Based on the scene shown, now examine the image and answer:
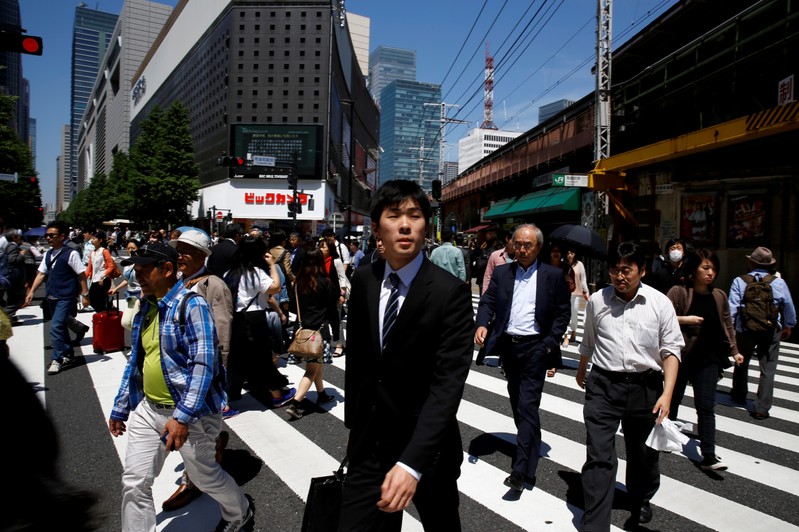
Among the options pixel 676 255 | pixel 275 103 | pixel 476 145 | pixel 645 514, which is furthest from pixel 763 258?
pixel 476 145

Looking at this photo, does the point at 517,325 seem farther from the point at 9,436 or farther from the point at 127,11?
the point at 127,11

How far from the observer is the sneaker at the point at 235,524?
3166 millimetres

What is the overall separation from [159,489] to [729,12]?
61.7 feet

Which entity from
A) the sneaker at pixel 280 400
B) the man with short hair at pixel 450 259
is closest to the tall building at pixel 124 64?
the man with short hair at pixel 450 259

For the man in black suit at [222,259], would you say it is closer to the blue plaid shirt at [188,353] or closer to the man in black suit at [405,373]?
the blue plaid shirt at [188,353]

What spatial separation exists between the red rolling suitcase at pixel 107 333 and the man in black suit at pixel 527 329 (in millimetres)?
6903

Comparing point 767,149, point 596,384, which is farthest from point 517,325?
point 767,149

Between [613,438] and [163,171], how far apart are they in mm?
53799

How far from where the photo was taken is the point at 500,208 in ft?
101

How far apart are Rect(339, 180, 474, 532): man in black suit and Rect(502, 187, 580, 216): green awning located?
68.5ft

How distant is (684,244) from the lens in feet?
22.2

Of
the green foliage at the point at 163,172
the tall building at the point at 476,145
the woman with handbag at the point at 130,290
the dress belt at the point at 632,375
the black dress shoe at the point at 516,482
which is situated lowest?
the black dress shoe at the point at 516,482

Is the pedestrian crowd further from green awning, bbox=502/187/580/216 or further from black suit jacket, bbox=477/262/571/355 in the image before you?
green awning, bbox=502/187/580/216

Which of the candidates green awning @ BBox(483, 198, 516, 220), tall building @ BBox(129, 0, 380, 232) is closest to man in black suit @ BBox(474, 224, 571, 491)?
green awning @ BBox(483, 198, 516, 220)
